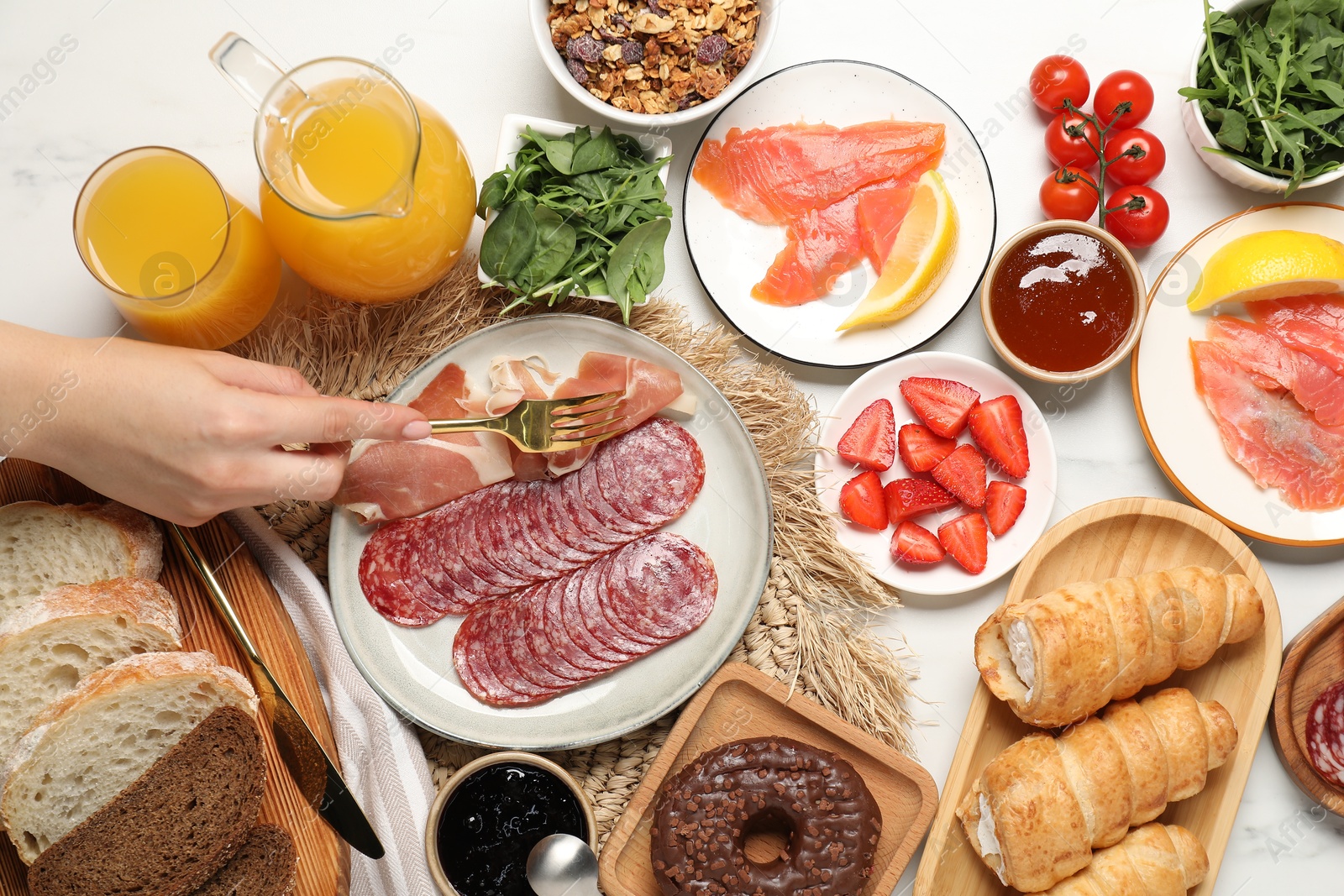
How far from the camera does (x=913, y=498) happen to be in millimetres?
2273

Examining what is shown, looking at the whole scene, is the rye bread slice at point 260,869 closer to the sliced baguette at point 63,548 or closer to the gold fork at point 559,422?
the sliced baguette at point 63,548

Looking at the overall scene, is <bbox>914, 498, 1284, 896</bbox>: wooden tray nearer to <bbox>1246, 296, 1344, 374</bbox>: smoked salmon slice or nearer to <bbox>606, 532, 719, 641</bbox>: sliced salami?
<bbox>1246, 296, 1344, 374</bbox>: smoked salmon slice

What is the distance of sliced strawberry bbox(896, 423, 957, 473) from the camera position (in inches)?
90.1

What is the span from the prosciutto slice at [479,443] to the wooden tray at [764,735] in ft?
2.29

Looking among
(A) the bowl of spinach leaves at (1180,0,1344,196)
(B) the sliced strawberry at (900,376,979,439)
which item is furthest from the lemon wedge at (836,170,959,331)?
(A) the bowl of spinach leaves at (1180,0,1344,196)

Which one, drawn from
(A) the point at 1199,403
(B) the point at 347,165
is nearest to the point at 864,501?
(A) the point at 1199,403

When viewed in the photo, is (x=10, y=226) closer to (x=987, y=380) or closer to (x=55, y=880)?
(x=55, y=880)

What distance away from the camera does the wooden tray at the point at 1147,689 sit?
219 cm

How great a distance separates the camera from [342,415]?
5.98ft

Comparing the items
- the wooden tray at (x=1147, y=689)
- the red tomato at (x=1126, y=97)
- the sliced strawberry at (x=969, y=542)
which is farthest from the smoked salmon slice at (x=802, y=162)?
the wooden tray at (x=1147, y=689)

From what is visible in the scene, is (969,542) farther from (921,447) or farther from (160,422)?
(160,422)

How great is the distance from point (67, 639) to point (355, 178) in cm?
116

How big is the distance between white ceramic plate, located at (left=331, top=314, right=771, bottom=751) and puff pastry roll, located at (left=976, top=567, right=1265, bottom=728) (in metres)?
0.63

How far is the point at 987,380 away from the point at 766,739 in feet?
3.58
